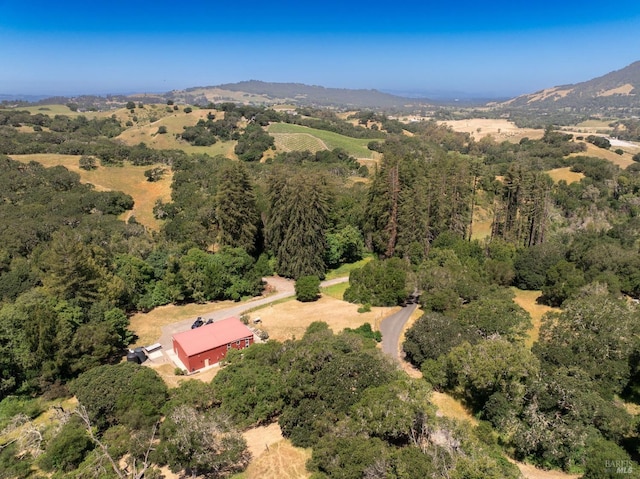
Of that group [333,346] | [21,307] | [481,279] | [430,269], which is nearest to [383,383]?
[333,346]

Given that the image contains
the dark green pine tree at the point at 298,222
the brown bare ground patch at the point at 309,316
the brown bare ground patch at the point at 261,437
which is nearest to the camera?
the brown bare ground patch at the point at 261,437

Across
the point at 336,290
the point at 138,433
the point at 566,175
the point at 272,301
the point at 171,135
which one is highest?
the point at 171,135

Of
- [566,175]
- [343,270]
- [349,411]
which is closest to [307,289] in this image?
[343,270]

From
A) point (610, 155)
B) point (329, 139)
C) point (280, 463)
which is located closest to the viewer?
point (280, 463)

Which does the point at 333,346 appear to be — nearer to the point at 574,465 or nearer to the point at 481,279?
the point at 574,465

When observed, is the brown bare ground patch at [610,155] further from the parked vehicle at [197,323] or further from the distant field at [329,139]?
the parked vehicle at [197,323]

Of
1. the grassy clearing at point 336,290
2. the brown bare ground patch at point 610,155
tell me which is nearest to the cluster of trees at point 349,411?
the grassy clearing at point 336,290

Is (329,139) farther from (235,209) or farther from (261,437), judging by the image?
(261,437)
